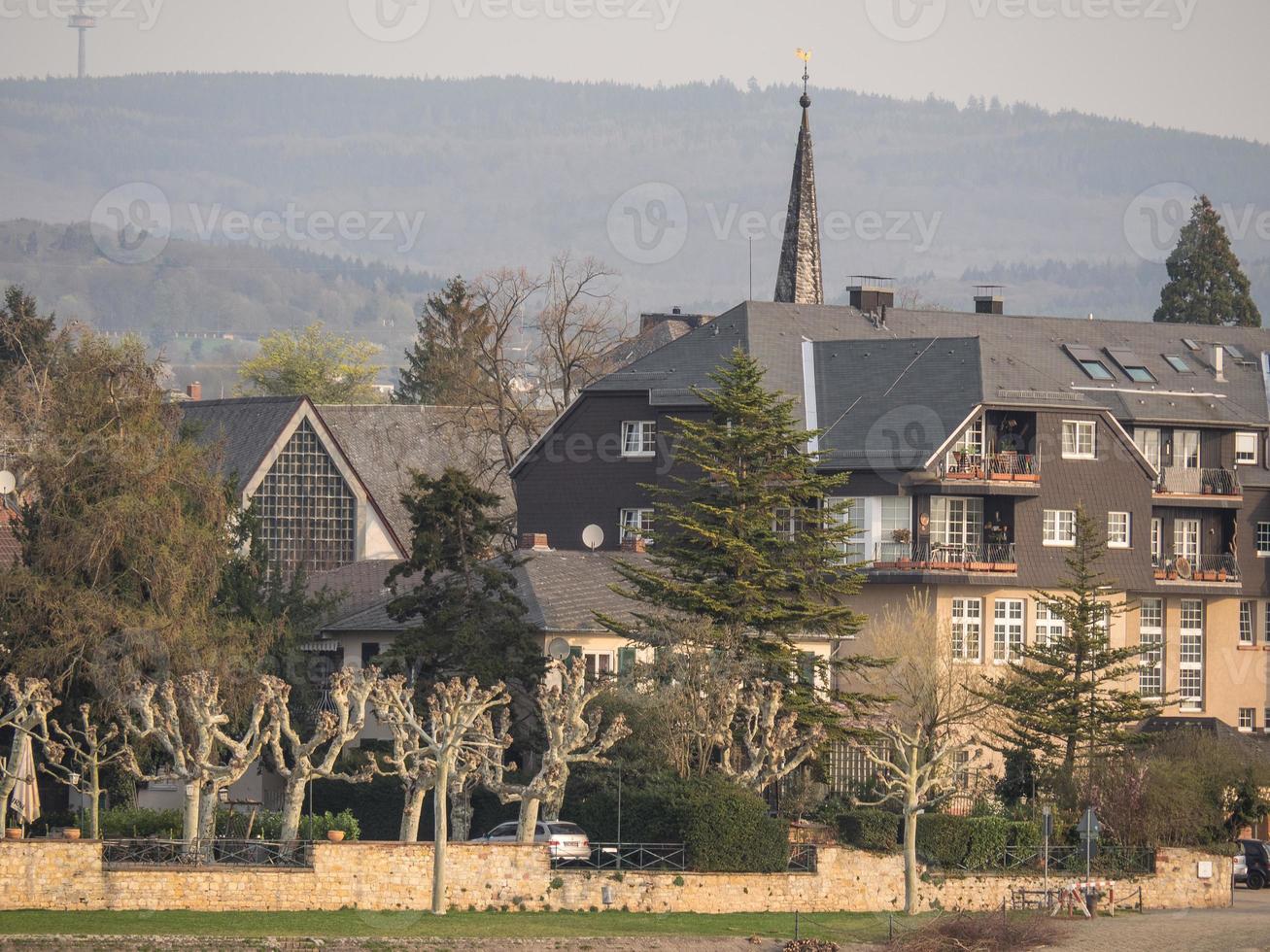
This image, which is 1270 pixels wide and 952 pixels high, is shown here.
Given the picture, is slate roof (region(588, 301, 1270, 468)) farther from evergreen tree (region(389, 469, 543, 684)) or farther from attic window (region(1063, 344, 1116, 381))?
evergreen tree (region(389, 469, 543, 684))

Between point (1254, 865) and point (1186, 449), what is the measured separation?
20407 mm

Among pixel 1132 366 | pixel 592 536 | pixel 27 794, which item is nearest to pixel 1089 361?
pixel 1132 366

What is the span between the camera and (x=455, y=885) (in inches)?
1757

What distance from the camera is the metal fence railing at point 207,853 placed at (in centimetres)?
4259

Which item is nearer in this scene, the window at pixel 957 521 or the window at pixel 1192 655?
the window at pixel 957 521

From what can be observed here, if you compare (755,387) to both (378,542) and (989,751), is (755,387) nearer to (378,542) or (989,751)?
(989,751)

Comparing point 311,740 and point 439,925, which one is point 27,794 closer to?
point 311,740

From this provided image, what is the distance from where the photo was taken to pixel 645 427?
242 ft

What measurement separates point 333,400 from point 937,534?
256ft

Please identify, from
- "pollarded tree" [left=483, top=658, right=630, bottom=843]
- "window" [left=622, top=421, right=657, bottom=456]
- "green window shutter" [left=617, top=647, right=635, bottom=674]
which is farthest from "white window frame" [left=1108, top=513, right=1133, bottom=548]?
"pollarded tree" [left=483, top=658, right=630, bottom=843]

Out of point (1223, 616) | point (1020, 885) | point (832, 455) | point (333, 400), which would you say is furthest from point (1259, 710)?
point (333, 400)

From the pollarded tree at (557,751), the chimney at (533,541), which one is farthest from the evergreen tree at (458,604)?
the chimney at (533,541)

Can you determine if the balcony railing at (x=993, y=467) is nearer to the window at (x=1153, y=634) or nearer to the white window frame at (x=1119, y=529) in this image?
the white window frame at (x=1119, y=529)

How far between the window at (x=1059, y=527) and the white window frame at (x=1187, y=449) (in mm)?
7170
